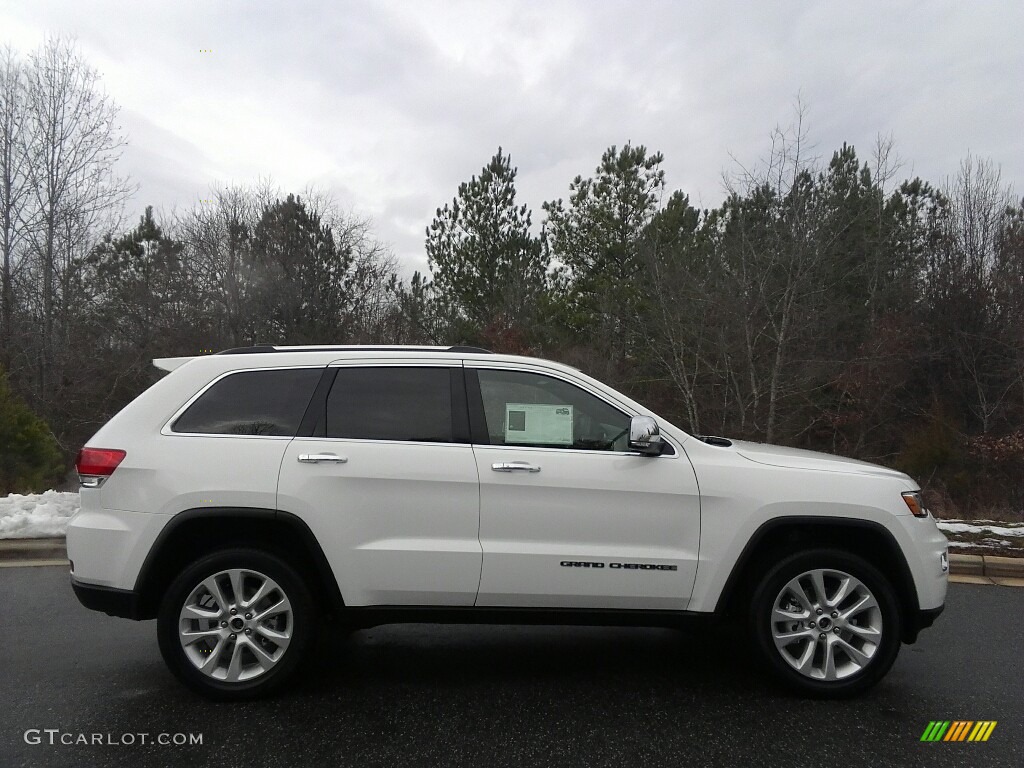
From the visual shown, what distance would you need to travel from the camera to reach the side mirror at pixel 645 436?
3717 millimetres

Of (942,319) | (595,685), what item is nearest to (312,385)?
(595,685)

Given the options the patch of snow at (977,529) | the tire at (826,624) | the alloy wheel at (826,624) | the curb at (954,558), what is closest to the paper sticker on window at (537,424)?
the tire at (826,624)

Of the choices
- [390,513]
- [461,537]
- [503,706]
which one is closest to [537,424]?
[461,537]

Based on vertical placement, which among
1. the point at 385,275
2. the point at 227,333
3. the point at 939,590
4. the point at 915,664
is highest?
the point at 385,275

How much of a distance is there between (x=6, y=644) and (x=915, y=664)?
225 inches

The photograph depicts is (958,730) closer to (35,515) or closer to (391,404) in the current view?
(391,404)

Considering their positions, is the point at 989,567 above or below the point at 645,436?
below

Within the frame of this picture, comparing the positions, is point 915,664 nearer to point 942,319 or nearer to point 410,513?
point 410,513

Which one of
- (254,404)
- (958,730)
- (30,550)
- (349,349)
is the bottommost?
(958,730)

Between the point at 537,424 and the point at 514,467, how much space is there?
1.06ft

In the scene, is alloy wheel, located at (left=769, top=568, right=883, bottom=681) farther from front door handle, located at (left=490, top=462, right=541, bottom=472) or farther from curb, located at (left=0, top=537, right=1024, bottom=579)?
→ curb, located at (left=0, top=537, right=1024, bottom=579)

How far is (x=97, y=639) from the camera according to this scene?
4719 millimetres

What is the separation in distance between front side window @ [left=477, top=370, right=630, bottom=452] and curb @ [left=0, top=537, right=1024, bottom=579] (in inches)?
176

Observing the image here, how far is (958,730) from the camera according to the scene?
11.3 ft
